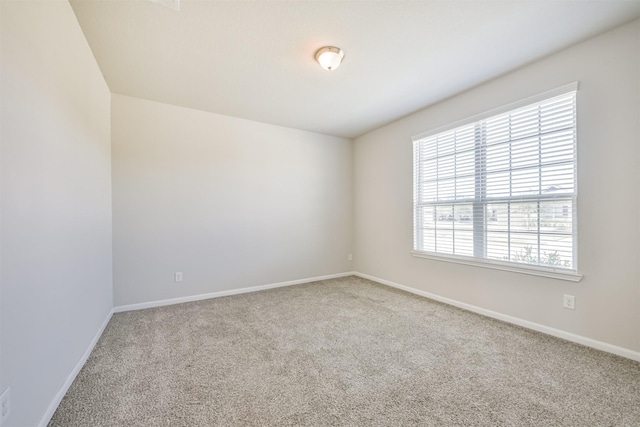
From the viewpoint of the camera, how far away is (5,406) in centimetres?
109

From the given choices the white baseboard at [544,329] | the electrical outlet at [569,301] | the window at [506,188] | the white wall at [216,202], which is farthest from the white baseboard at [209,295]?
the electrical outlet at [569,301]

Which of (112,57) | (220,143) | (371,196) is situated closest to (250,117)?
(220,143)

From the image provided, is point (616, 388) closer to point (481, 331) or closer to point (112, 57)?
point (481, 331)

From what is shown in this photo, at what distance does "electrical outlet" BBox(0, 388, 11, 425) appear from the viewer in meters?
1.06

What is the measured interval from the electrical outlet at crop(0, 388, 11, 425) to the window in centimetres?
369

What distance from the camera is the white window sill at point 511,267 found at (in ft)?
7.52

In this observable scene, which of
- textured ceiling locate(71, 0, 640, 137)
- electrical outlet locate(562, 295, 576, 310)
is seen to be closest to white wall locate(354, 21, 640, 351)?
electrical outlet locate(562, 295, 576, 310)

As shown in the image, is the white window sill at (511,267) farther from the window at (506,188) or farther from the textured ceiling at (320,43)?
the textured ceiling at (320,43)

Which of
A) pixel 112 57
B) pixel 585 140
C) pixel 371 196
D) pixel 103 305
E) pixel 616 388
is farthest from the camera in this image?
pixel 371 196

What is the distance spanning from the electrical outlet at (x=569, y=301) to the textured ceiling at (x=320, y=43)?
7.33 feet

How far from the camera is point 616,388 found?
1.67 m

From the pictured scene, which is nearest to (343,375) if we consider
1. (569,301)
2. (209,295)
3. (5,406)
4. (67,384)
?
(5,406)

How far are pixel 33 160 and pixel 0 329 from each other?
84cm

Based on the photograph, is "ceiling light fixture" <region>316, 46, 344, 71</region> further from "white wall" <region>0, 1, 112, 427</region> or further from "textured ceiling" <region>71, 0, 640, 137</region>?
"white wall" <region>0, 1, 112, 427</region>
